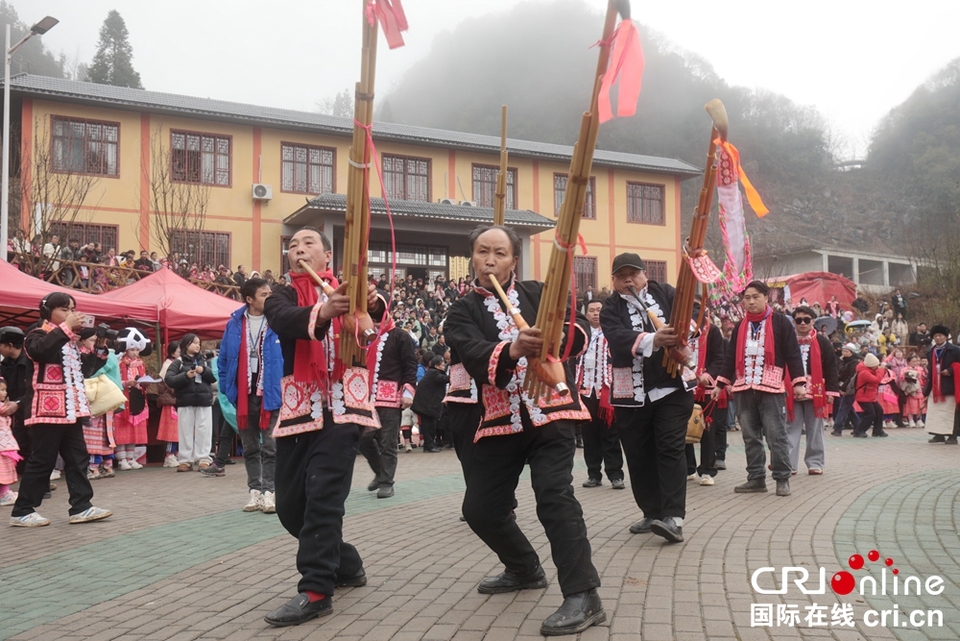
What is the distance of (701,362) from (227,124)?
25388 millimetres

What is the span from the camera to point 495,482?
4234mm

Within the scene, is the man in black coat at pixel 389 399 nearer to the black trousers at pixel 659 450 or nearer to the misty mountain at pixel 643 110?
the black trousers at pixel 659 450

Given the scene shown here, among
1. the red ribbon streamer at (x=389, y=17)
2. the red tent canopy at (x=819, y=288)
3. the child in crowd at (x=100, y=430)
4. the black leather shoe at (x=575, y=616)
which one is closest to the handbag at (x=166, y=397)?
the child in crowd at (x=100, y=430)

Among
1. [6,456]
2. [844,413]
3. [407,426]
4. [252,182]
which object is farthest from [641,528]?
[252,182]

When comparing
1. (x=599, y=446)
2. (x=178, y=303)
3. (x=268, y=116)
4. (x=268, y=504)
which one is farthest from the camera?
(x=268, y=116)

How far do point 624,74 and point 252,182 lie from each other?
29.1 meters

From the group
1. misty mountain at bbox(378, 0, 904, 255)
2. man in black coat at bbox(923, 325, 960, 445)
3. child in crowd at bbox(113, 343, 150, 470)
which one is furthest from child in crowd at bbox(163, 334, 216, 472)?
misty mountain at bbox(378, 0, 904, 255)

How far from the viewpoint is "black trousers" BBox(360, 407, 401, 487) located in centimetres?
891

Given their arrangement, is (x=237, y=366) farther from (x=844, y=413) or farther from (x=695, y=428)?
(x=844, y=413)

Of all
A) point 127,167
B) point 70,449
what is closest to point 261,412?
point 70,449

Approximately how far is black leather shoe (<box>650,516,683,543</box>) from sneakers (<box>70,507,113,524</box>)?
195 inches

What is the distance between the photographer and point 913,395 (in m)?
19.8

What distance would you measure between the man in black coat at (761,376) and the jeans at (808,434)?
979 mm

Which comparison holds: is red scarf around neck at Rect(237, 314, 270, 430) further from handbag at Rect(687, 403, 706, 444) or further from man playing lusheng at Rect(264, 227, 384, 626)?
handbag at Rect(687, 403, 706, 444)
